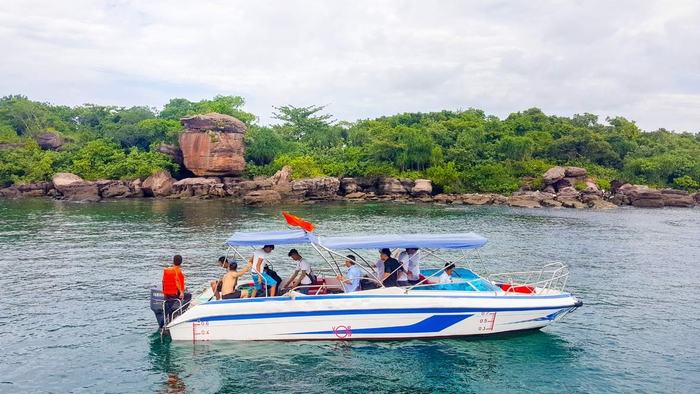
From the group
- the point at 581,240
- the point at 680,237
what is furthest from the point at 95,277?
the point at 680,237

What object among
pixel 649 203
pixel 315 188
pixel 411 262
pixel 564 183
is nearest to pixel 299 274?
pixel 411 262

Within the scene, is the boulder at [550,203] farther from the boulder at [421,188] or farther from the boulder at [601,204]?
the boulder at [421,188]

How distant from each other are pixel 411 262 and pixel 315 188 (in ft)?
154

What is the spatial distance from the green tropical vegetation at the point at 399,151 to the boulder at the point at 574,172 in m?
3.00

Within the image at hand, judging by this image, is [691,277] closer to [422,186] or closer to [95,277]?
[95,277]

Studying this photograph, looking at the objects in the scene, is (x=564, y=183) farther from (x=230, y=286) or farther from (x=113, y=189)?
(x=230, y=286)

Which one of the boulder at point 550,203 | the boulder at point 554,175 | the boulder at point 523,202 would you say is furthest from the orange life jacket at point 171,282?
the boulder at point 554,175

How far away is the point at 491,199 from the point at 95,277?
46.7 meters

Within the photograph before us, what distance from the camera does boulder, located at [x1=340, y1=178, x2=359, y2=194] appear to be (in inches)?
2537

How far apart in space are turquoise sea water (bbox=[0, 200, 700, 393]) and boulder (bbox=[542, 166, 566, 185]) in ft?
108

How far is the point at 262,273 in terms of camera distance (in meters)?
14.3

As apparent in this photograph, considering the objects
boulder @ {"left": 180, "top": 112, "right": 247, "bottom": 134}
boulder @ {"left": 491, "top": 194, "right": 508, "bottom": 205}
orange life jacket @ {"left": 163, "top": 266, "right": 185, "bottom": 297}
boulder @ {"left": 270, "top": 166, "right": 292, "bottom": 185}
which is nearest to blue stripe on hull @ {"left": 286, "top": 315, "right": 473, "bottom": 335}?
orange life jacket @ {"left": 163, "top": 266, "right": 185, "bottom": 297}

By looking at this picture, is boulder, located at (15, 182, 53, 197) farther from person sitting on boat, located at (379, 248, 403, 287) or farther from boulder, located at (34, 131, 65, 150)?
person sitting on boat, located at (379, 248, 403, 287)

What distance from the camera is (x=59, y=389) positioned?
11289 mm
